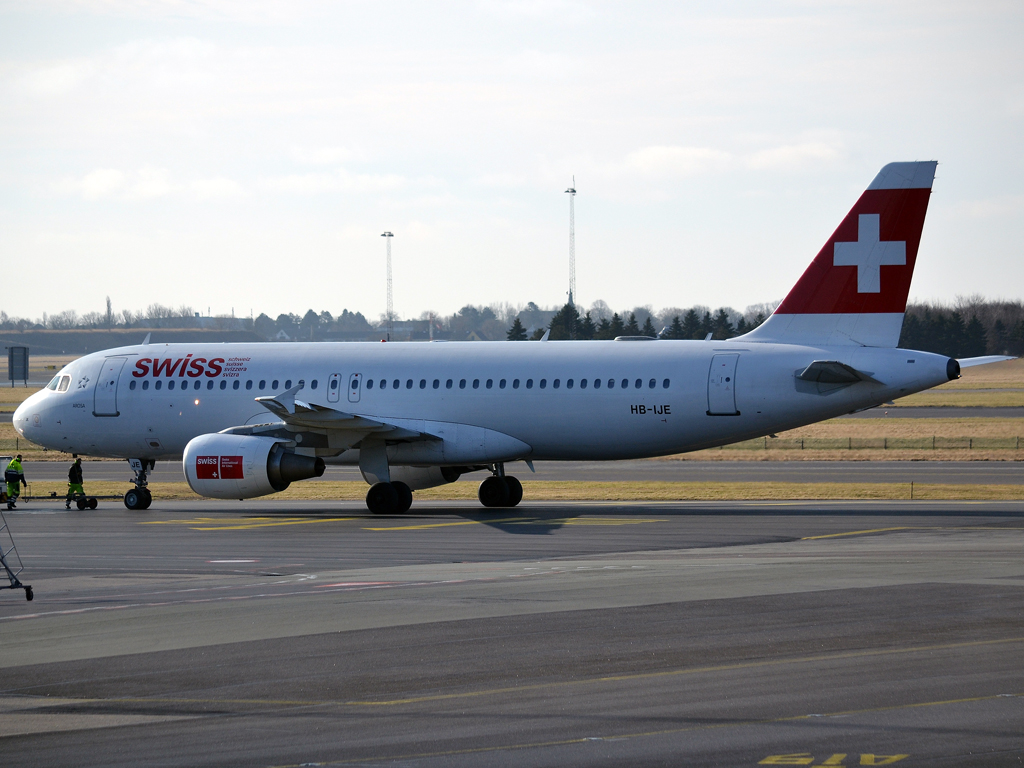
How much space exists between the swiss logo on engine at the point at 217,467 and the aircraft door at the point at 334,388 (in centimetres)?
401

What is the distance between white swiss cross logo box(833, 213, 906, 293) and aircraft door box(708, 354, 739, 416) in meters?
3.63

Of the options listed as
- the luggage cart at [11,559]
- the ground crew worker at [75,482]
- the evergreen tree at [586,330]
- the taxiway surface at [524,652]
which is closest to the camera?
the taxiway surface at [524,652]

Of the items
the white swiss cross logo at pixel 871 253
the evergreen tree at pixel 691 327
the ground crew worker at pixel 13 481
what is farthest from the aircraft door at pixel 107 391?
the evergreen tree at pixel 691 327

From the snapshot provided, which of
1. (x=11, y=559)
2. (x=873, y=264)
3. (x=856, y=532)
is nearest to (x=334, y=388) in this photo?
(x=11, y=559)

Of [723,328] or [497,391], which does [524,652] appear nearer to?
[497,391]

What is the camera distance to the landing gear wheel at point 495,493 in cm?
3231

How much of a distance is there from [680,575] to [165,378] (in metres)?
20.8

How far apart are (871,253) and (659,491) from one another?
10289mm

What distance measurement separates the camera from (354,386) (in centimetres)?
3288

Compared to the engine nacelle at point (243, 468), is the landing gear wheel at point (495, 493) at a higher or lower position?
lower

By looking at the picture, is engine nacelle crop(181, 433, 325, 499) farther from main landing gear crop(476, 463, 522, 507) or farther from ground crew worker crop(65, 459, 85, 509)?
ground crew worker crop(65, 459, 85, 509)

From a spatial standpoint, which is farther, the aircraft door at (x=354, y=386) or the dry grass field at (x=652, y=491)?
the dry grass field at (x=652, y=491)

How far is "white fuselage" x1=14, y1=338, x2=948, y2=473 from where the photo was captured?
28.6 m

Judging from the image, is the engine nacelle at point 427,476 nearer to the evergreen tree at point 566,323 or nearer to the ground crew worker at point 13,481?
the ground crew worker at point 13,481
